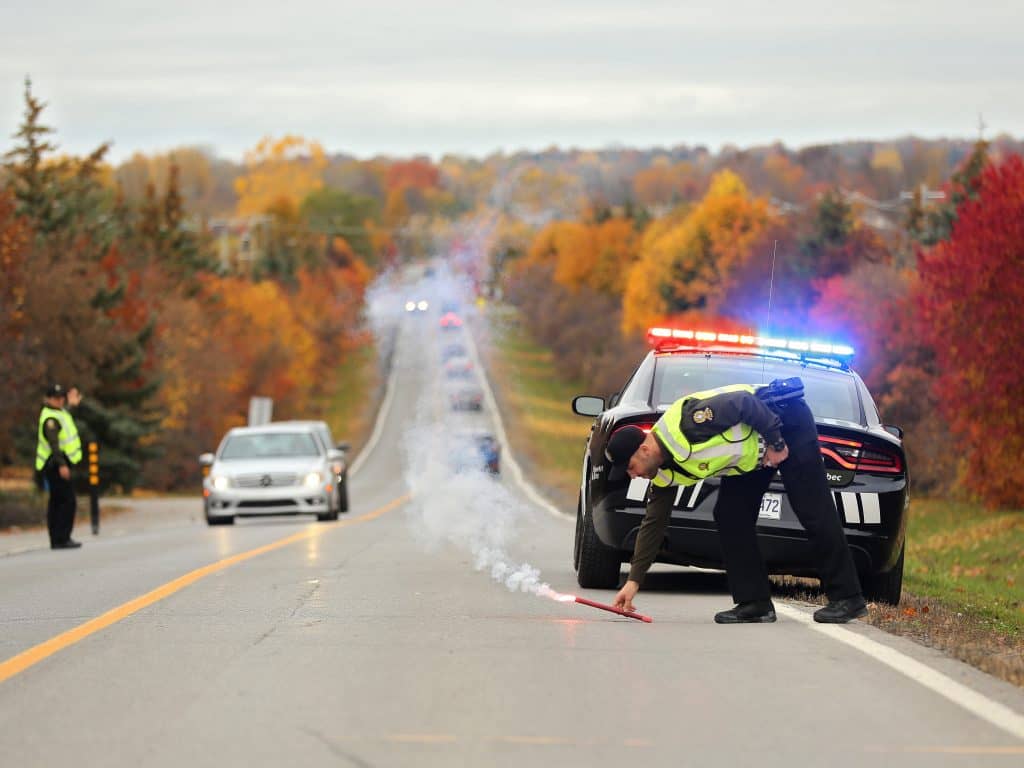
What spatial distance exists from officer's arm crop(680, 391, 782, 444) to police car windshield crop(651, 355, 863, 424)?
8.04ft

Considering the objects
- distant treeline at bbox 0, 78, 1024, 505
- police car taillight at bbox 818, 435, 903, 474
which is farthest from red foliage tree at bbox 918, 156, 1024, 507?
police car taillight at bbox 818, 435, 903, 474

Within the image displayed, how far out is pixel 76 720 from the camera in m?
7.67

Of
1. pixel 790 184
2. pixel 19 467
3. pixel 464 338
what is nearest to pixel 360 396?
pixel 464 338

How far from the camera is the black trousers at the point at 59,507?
21391 mm

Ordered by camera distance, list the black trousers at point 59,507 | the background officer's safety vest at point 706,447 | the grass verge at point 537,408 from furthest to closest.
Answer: the grass verge at point 537,408, the black trousers at point 59,507, the background officer's safety vest at point 706,447

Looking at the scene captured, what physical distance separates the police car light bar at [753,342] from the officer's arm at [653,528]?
6.93 feet

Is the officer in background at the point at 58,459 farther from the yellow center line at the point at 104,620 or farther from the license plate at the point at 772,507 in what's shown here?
the license plate at the point at 772,507

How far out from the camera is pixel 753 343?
45.5 feet

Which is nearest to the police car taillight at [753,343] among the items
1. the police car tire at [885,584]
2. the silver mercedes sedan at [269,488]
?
the police car tire at [885,584]

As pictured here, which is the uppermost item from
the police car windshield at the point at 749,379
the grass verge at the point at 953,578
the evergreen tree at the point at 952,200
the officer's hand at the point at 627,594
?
the evergreen tree at the point at 952,200

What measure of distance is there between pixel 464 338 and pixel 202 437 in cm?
7106

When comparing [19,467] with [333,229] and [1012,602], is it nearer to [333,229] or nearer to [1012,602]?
[1012,602]

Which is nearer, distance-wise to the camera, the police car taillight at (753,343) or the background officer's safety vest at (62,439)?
the police car taillight at (753,343)

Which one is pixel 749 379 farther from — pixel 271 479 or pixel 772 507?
pixel 271 479
